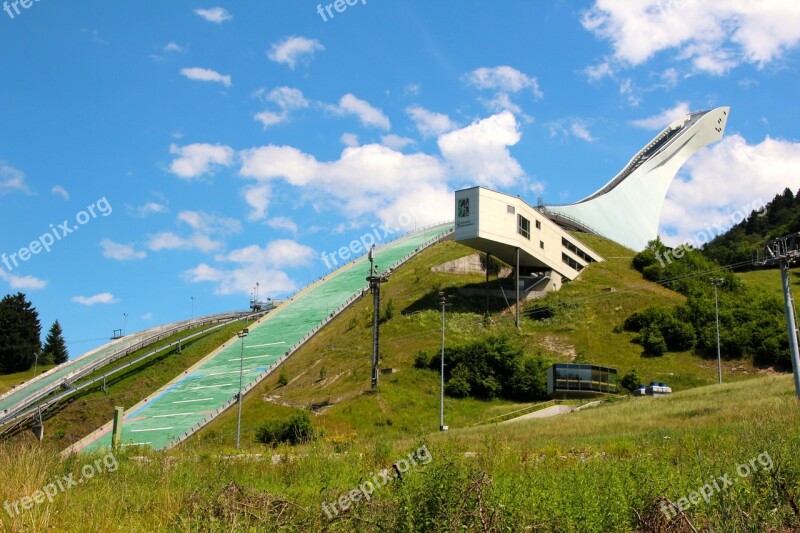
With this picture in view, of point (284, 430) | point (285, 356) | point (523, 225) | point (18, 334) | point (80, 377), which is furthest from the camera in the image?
point (18, 334)

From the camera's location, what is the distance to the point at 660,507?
920cm

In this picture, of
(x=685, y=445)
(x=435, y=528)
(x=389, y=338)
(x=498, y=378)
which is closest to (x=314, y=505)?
(x=435, y=528)

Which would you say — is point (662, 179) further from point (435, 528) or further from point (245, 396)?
point (435, 528)

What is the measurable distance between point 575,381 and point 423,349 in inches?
466

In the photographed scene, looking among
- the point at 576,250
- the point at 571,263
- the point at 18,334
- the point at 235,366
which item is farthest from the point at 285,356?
the point at 18,334

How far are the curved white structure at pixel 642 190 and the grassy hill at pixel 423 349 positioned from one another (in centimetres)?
2758

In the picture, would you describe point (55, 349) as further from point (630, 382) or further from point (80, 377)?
point (630, 382)

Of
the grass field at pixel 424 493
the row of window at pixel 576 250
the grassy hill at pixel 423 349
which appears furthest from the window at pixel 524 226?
the grass field at pixel 424 493

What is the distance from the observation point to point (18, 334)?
280 feet

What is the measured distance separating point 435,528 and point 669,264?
68.7 meters

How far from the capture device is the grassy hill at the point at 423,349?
4066cm

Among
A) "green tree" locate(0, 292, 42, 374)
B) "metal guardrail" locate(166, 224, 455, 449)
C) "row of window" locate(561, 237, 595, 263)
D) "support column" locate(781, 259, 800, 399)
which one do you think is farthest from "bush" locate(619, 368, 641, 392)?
"green tree" locate(0, 292, 42, 374)

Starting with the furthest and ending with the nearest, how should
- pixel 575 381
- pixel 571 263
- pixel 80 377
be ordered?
pixel 571 263
pixel 80 377
pixel 575 381

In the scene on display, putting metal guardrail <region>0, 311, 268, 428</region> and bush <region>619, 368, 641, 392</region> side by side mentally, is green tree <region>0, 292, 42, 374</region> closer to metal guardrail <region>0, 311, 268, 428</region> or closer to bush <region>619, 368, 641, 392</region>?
metal guardrail <region>0, 311, 268, 428</region>
